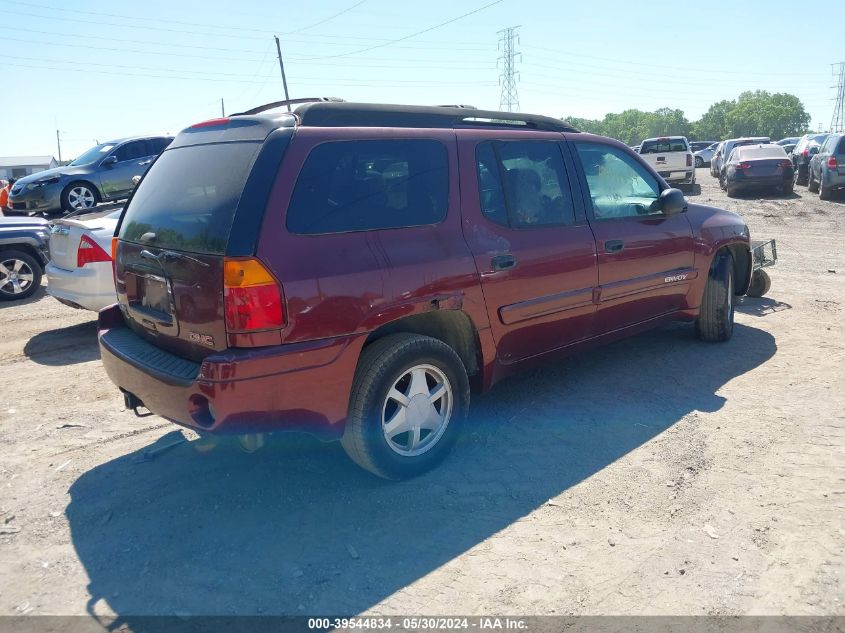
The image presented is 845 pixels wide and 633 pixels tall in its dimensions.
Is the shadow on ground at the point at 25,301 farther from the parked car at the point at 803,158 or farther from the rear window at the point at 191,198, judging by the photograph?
the parked car at the point at 803,158

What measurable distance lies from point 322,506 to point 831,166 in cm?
1823

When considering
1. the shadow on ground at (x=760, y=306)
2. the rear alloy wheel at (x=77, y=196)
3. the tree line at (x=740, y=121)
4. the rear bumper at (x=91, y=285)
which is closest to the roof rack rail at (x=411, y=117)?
the shadow on ground at (x=760, y=306)

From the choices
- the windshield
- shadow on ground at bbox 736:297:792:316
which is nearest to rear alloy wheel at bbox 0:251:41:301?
the windshield

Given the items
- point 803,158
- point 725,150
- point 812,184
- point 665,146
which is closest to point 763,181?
point 812,184

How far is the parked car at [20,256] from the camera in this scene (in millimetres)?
8836

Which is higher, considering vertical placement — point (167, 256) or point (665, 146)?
point (665, 146)

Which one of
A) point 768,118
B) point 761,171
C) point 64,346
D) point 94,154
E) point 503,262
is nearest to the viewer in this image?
point 503,262

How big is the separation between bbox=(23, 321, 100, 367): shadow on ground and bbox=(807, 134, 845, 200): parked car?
1755 centimetres

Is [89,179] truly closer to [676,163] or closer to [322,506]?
[322,506]

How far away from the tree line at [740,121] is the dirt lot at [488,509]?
121808mm

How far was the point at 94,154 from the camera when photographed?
14.3m

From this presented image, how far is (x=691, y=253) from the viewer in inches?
215

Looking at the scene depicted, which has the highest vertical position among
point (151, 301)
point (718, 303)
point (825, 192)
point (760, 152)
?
point (760, 152)

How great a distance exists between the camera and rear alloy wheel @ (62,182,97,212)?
1365cm
